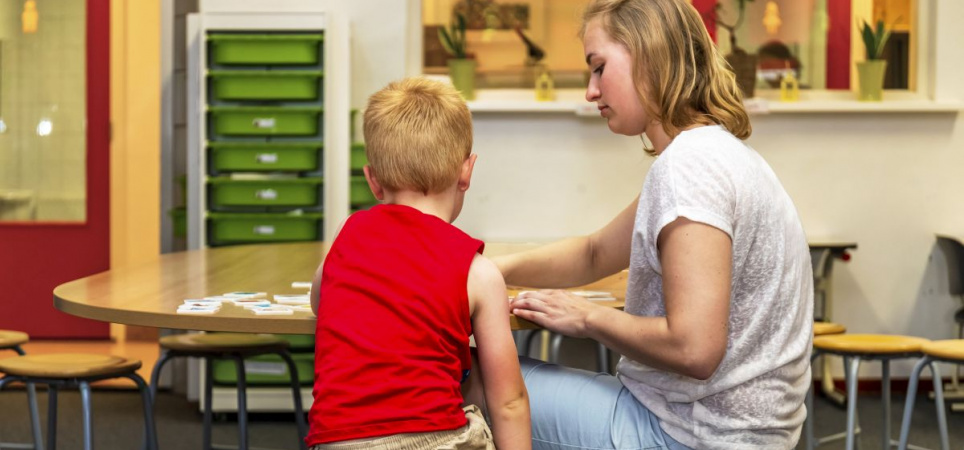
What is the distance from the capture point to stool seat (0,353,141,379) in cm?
Result: 268

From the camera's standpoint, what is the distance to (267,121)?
14.8ft

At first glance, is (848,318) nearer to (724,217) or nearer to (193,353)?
(193,353)

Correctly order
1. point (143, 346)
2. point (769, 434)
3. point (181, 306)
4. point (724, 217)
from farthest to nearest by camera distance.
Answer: point (143, 346) < point (181, 306) < point (769, 434) < point (724, 217)

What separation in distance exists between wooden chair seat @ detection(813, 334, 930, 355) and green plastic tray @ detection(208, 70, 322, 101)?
89.8 inches

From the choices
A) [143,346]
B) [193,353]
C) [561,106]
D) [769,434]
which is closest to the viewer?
[769,434]

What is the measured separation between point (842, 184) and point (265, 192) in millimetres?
2570

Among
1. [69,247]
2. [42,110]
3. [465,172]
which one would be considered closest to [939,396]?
[465,172]

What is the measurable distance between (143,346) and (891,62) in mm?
4202

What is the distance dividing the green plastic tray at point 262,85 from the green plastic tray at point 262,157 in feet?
0.65

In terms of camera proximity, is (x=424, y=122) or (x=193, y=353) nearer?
(x=424, y=122)

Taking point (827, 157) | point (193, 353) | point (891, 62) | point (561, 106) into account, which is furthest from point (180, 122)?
point (891, 62)

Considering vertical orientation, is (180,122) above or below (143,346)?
above

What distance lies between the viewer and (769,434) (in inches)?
61.5

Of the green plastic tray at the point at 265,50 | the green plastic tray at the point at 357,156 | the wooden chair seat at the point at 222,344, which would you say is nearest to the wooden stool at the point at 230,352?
the wooden chair seat at the point at 222,344
